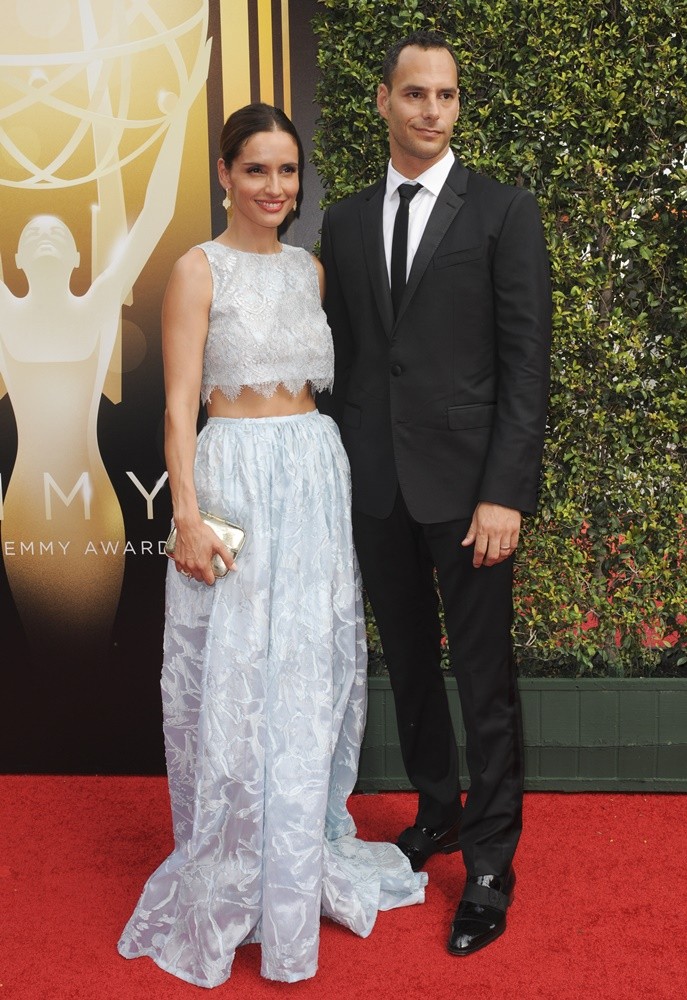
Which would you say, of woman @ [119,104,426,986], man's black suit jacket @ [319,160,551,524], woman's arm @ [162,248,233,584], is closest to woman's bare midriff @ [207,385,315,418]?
woman @ [119,104,426,986]

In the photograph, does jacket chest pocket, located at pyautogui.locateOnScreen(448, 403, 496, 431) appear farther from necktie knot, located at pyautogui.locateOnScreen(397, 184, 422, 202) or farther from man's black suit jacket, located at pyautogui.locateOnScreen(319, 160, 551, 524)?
necktie knot, located at pyautogui.locateOnScreen(397, 184, 422, 202)

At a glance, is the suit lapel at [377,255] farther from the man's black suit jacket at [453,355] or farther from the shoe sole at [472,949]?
the shoe sole at [472,949]

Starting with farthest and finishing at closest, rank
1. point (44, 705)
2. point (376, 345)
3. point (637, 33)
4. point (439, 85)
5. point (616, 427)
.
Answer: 1. point (44, 705)
2. point (616, 427)
3. point (637, 33)
4. point (376, 345)
5. point (439, 85)

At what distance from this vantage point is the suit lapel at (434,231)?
2.40m

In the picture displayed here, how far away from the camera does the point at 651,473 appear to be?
3.23m

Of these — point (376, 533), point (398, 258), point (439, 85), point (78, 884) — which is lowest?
point (78, 884)

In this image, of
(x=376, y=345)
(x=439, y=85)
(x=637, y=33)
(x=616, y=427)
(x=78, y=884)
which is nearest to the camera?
(x=439, y=85)

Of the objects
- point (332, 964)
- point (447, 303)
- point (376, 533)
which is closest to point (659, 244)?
point (447, 303)

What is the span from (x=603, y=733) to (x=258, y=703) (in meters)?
1.40

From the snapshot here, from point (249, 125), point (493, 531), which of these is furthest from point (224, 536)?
point (249, 125)

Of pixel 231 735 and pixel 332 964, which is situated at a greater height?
pixel 231 735

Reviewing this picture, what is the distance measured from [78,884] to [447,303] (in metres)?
1.81

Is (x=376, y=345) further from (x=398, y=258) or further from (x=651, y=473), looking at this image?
(x=651, y=473)

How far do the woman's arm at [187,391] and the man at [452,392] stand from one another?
1.38 feet
